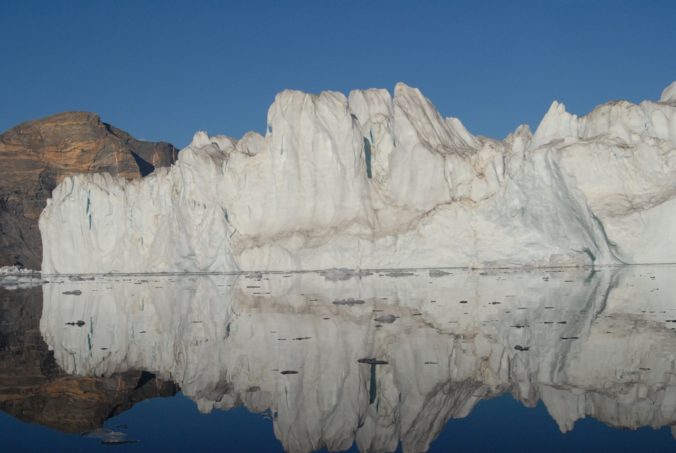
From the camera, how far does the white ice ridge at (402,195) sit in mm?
28625

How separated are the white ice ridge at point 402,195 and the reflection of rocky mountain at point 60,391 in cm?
2038

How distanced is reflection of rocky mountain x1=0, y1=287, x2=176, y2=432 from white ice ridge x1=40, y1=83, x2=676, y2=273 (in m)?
20.4

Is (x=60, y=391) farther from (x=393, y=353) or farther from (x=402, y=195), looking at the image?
(x=402, y=195)

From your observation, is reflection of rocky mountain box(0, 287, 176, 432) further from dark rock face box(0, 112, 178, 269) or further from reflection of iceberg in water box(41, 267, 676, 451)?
dark rock face box(0, 112, 178, 269)

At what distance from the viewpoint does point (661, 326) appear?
35.1 ft

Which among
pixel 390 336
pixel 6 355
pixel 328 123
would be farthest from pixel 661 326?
pixel 328 123

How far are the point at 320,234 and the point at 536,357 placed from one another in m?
22.7

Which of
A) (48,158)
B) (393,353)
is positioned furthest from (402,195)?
(48,158)

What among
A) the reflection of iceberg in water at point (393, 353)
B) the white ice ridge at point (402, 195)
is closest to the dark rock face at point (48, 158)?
the white ice ridge at point (402, 195)

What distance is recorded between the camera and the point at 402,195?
1246 inches

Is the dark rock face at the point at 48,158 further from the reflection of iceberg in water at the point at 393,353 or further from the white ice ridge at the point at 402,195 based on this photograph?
the reflection of iceberg in water at the point at 393,353

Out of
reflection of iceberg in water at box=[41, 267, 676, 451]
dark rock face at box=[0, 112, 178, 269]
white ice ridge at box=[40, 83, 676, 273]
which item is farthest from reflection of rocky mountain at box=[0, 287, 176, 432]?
dark rock face at box=[0, 112, 178, 269]

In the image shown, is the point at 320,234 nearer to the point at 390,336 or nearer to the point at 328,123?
the point at 328,123

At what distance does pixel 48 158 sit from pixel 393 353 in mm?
62628
